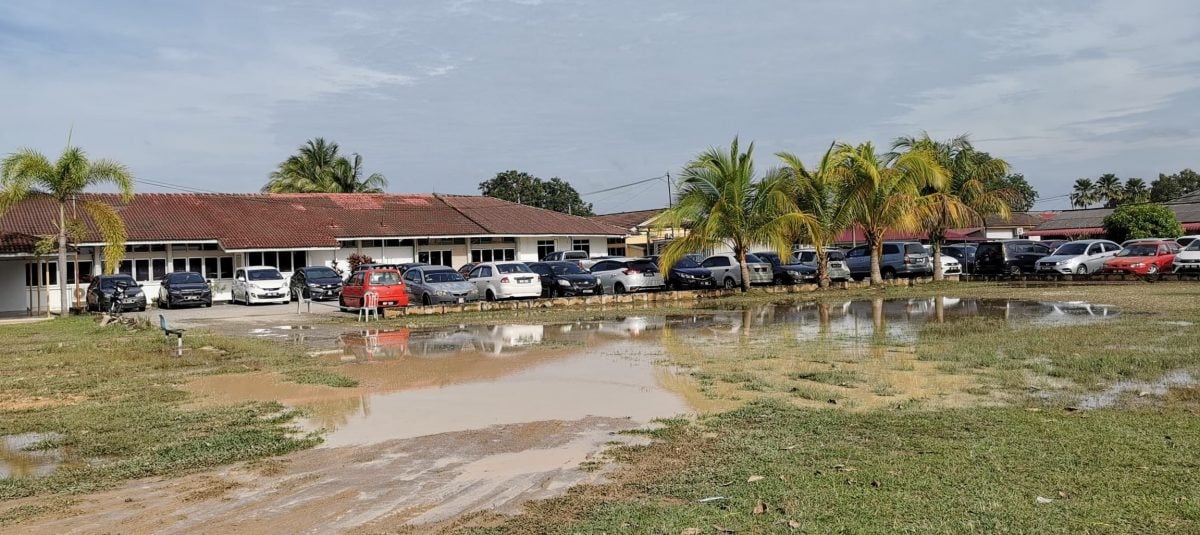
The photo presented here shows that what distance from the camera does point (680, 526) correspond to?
19.9 feet

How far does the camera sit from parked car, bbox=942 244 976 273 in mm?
41222

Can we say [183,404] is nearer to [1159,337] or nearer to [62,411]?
[62,411]

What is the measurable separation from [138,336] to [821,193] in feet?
76.0

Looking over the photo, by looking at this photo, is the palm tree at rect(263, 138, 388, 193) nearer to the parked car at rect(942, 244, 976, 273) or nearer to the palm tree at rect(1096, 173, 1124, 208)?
the parked car at rect(942, 244, 976, 273)

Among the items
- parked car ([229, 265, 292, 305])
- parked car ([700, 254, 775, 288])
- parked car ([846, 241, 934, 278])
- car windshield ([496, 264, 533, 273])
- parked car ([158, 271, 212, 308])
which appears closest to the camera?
car windshield ([496, 264, 533, 273])

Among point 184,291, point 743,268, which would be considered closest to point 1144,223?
point 743,268

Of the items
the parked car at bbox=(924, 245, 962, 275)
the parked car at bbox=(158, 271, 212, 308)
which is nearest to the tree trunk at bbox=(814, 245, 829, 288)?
the parked car at bbox=(924, 245, 962, 275)

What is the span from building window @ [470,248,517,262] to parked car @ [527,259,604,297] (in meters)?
15.3

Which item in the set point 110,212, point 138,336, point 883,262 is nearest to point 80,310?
point 110,212

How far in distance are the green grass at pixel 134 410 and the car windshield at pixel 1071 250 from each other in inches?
1152

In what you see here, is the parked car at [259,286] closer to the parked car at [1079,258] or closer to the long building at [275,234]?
the long building at [275,234]

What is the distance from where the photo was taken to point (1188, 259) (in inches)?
1261

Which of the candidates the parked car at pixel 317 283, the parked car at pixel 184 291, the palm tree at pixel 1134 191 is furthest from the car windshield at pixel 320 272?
the palm tree at pixel 1134 191

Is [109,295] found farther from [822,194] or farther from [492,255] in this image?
[822,194]
